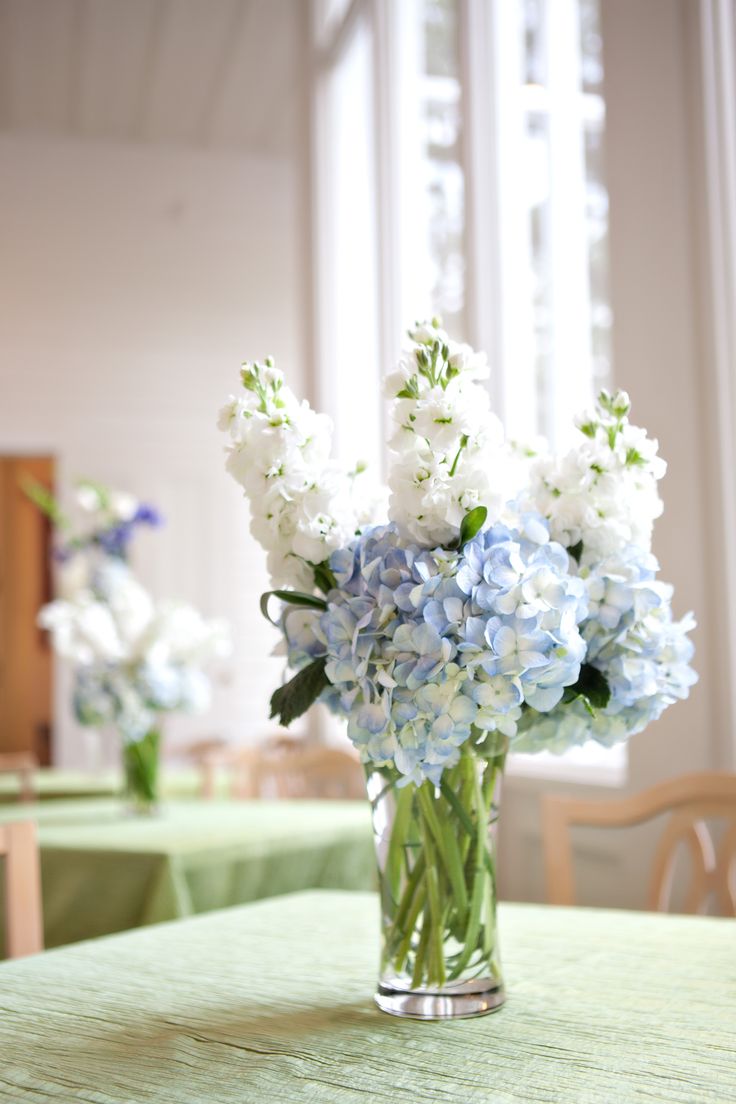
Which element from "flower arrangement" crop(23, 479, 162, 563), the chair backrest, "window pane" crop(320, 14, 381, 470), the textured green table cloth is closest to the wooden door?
"window pane" crop(320, 14, 381, 470)

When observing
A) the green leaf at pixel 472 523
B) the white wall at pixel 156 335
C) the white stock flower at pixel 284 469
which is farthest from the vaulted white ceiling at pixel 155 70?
the green leaf at pixel 472 523

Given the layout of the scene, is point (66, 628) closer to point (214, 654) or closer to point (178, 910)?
point (214, 654)

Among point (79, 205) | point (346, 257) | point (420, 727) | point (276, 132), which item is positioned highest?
point (276, 132)

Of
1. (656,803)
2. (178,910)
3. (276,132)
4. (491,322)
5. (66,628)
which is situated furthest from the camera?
(276,132)

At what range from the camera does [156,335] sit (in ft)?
21.1

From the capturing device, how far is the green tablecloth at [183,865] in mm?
2256

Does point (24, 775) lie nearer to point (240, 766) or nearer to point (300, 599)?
point (240, 766)

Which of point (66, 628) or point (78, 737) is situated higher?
point (66, 628)

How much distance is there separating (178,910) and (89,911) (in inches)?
7.6

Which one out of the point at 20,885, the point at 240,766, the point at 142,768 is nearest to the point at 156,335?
the point at 240,766

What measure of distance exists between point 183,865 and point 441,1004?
4.21ft

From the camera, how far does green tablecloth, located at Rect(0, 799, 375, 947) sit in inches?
88.8

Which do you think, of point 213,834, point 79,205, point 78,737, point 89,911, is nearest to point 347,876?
point 213,834

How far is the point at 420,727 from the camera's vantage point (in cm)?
98
